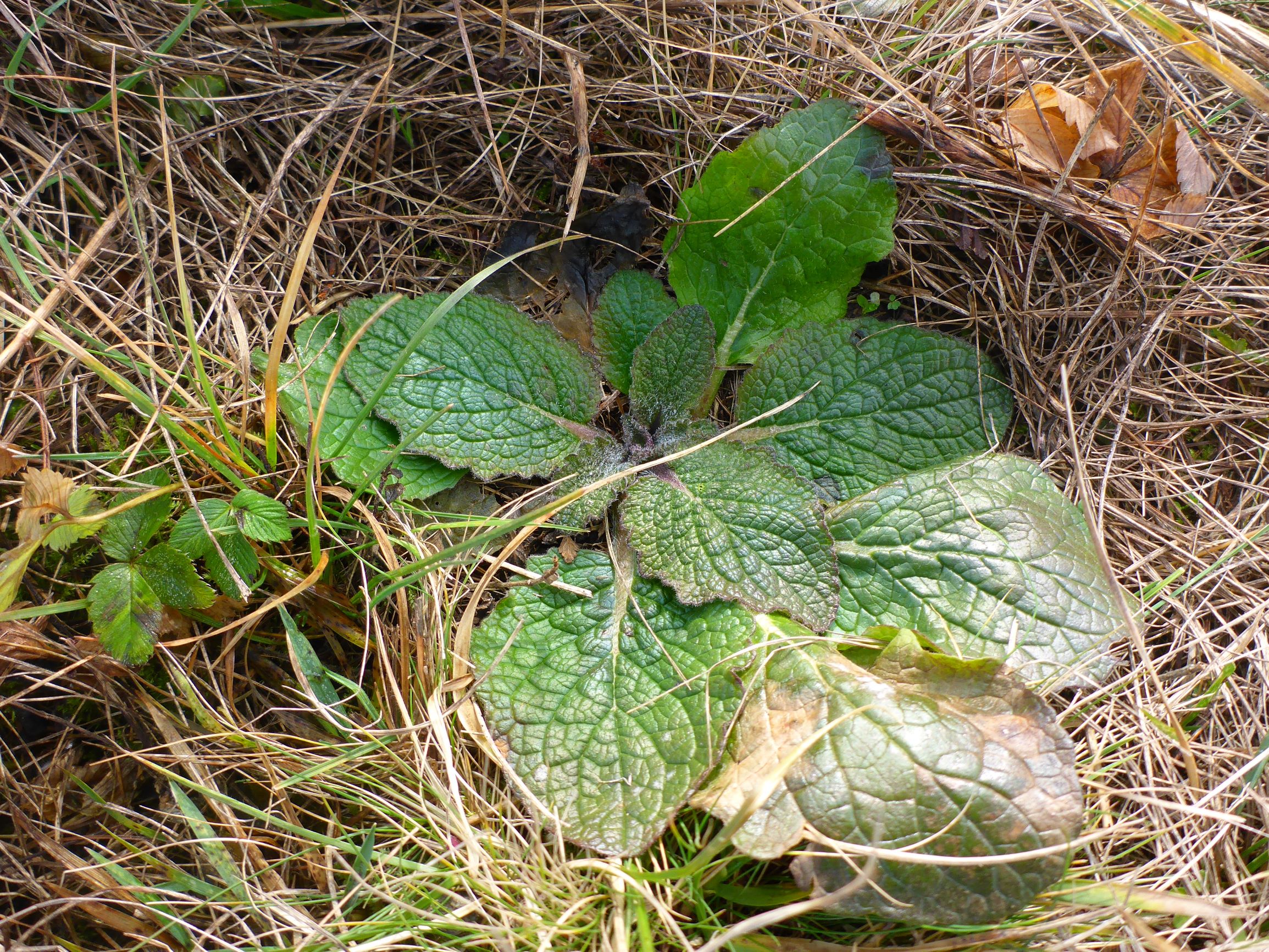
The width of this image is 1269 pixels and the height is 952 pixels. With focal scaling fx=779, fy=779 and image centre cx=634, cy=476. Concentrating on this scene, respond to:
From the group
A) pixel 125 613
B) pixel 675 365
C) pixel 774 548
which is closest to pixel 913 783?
pixel 774 548

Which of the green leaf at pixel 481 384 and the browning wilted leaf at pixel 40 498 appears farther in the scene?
the green leaf at pixel 481 384

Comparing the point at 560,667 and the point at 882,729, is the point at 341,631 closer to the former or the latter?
the point at 560,667

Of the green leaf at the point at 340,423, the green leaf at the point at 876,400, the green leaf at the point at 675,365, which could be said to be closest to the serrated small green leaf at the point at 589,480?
the green leaf at the point at 675,365

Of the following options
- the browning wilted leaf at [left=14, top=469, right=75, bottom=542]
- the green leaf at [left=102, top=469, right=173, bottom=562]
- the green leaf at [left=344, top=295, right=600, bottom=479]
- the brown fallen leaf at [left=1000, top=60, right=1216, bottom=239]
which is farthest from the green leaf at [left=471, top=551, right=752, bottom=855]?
the brown fallen leaf at [left=1000, top=60, right=1216, bottom=239]

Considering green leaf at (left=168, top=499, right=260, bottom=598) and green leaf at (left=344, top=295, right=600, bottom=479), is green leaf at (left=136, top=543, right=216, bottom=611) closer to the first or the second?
green leaf at (left=168, top=499, right=260, bottom=598)

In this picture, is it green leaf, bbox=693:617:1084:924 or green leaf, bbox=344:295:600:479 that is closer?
green leaf, bbox=693:617:1084:924

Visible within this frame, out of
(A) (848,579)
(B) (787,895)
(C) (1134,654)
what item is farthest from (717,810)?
(C) (1134,654)

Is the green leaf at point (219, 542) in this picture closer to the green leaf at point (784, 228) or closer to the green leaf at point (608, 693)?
the green leaf at point (608, 693)
